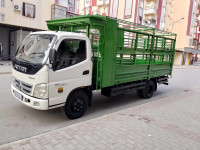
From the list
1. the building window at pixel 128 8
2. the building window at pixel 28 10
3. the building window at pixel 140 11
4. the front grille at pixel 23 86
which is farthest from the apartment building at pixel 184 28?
the front grille at pixel 23 86

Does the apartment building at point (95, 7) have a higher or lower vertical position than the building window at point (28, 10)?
higher

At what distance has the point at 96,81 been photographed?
520 centimetres

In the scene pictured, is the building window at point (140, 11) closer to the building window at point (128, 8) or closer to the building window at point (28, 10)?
the building window at point (128, 8)

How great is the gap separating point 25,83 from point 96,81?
1.83 meters

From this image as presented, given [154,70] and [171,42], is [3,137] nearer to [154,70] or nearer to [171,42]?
[154,70]

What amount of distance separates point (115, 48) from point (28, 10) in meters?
16.3

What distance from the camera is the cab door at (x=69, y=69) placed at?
4320mm

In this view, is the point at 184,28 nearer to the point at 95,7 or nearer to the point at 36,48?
the point at 95,7

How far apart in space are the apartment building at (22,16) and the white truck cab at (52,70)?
1393cm

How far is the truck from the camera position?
13.9 ft

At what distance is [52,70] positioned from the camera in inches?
165

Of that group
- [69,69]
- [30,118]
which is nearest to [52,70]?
[69,69]

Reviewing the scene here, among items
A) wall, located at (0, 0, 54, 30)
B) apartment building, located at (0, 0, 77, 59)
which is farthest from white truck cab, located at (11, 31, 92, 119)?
wall, located at (0, 0, 54, 30)

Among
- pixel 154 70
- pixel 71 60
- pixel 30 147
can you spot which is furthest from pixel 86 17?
pixel 154 70
